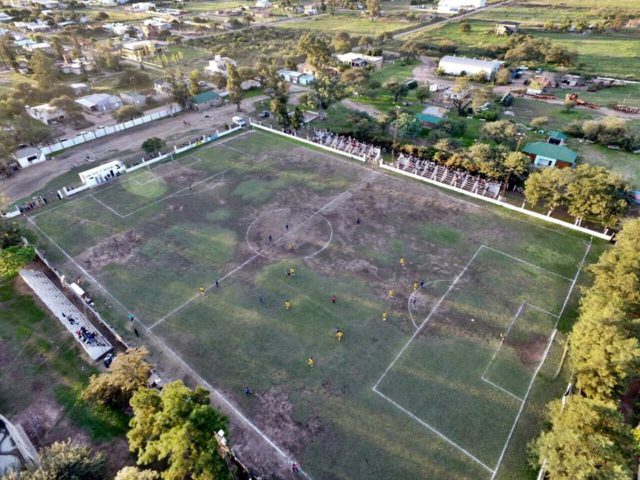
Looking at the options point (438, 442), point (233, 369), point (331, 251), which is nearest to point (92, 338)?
point (233, 369)

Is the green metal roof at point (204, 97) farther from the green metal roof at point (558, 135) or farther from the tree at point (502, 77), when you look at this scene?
the green metal roof at point (558, 135)

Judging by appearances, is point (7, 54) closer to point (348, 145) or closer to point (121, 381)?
point (348, 145)

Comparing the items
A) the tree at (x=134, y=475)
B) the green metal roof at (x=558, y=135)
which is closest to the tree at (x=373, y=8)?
the green metal roof at (x=558, y=135)

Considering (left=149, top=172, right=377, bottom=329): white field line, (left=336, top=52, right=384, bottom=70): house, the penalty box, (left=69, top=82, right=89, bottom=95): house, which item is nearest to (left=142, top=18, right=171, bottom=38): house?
(left=69, top=82, right=89, bottom=95): house

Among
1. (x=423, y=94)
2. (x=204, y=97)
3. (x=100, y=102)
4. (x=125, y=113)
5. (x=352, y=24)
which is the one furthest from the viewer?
(x=352, y=24)

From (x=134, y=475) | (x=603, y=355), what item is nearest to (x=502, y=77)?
(x=603, y=355)

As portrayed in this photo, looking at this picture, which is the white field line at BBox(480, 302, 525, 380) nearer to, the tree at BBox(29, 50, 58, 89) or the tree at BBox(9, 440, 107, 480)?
the tree at BBox(9, 440, 107, 480)
